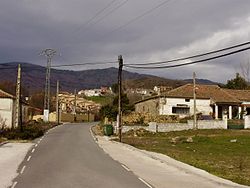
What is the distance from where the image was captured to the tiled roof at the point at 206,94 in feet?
245

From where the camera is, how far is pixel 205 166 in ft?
74.8

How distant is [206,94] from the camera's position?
253 feet

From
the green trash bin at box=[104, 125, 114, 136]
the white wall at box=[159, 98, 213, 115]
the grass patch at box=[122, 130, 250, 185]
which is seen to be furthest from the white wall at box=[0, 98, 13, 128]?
the white wall at box=[159, 98, 213, 115]

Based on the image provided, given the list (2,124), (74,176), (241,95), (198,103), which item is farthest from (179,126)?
(74,176)

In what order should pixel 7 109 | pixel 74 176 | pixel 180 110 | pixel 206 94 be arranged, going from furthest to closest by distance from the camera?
pixel 206 94 → pixel 180 110 → pixel 7 109 → pixel 74 176

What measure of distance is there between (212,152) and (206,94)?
44.0 meters

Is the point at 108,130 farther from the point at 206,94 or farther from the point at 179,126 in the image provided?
the point at 206,94

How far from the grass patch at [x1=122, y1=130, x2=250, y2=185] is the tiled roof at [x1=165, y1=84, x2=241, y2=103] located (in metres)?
20.0

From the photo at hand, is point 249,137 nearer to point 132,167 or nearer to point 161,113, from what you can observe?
point 132,167

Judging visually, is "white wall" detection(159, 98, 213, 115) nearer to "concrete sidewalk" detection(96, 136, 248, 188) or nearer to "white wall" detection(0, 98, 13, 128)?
"white wall" detection(0, 98, 13, 128)

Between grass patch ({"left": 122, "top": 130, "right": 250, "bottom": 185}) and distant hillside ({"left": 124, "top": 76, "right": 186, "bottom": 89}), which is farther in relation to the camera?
distant hillside ({"left": 124, "top": 76, "right": 186, "bottom": 89})

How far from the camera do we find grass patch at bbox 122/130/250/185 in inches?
837

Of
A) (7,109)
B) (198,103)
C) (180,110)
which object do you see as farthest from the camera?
(198,103)

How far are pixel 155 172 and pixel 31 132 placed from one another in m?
30.2
